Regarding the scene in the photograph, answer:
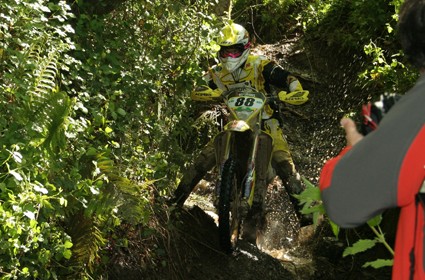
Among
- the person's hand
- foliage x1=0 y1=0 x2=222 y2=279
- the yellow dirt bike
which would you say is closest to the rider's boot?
the yellow dirt bike

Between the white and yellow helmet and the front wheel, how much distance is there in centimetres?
121

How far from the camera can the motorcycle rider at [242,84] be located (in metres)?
6.98

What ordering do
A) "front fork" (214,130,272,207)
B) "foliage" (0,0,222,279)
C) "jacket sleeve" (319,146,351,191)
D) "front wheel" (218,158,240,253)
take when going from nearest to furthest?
"jacket sleeve" (319,146,351,191), "foliage" (0,0,222,279), "front wheel" (218,158,240,253), "front fork" (214,130,272,207)

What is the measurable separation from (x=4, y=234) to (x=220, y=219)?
2.76 meters

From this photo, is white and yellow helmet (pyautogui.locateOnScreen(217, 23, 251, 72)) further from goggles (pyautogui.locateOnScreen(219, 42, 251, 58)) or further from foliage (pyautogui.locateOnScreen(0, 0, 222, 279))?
foliage (pyautogui.locateOnScreen(0, 0, 222, 279))

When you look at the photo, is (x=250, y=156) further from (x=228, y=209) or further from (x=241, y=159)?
(x=228, y=209)

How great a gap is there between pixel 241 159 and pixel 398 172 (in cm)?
524

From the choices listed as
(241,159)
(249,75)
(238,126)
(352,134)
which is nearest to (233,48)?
(249,75)

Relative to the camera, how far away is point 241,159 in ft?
22.8

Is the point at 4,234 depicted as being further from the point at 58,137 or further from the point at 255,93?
the point at 255,93

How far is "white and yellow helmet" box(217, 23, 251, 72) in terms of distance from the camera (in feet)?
23.3

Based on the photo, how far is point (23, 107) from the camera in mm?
4426

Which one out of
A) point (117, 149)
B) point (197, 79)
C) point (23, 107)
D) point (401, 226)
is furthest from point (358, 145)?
point (197, 79)

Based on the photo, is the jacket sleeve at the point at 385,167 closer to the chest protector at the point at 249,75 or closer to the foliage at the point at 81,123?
the foliage at the point at 81,123
